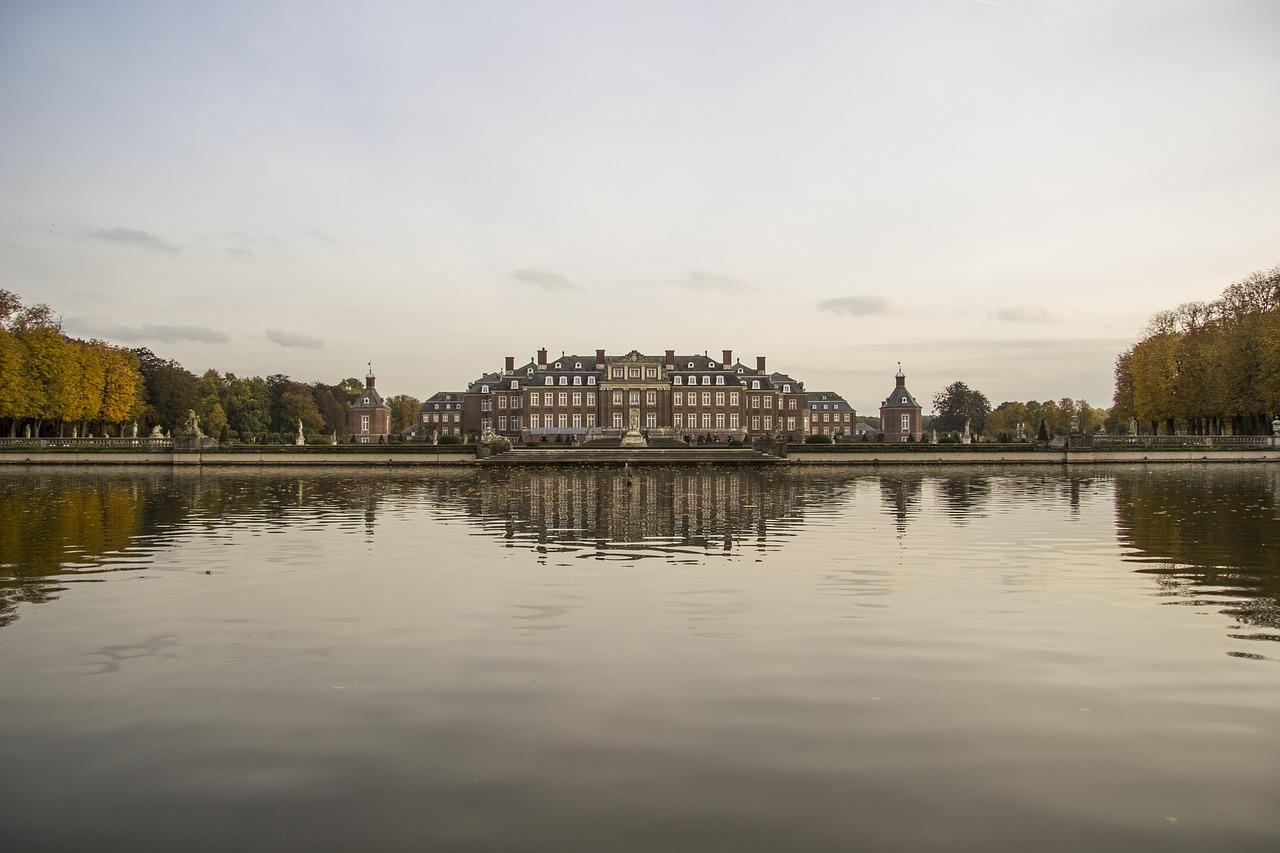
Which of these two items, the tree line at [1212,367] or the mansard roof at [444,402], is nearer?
the tree line at [1212,367]

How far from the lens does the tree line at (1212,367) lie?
Result: 5328 centimetres

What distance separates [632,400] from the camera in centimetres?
9488

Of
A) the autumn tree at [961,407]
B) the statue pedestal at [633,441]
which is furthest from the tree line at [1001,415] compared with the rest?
the statue pedestal at [633,441]

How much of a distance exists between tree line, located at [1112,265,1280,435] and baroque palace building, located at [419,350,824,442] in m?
35.3

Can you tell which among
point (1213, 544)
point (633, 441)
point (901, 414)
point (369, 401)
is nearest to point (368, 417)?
point (369, 401)

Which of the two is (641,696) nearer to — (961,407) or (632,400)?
(632,400)

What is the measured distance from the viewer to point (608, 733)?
586cm

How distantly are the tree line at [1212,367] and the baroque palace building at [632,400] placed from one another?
3526cm

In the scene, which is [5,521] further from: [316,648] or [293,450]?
[293,450]

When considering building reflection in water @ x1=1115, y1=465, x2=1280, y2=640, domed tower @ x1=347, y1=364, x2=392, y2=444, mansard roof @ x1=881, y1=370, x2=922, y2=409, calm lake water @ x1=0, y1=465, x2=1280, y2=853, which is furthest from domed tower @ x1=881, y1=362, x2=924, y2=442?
calm lake water @ x1=0, y1=465, x2=1280, y2=853

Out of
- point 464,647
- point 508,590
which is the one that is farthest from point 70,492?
point 464,647

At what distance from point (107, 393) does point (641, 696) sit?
71.8 meters

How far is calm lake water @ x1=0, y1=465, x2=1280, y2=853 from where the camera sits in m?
4.62

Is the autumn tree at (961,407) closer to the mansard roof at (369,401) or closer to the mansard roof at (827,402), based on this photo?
the mansard roof at (827,402)
